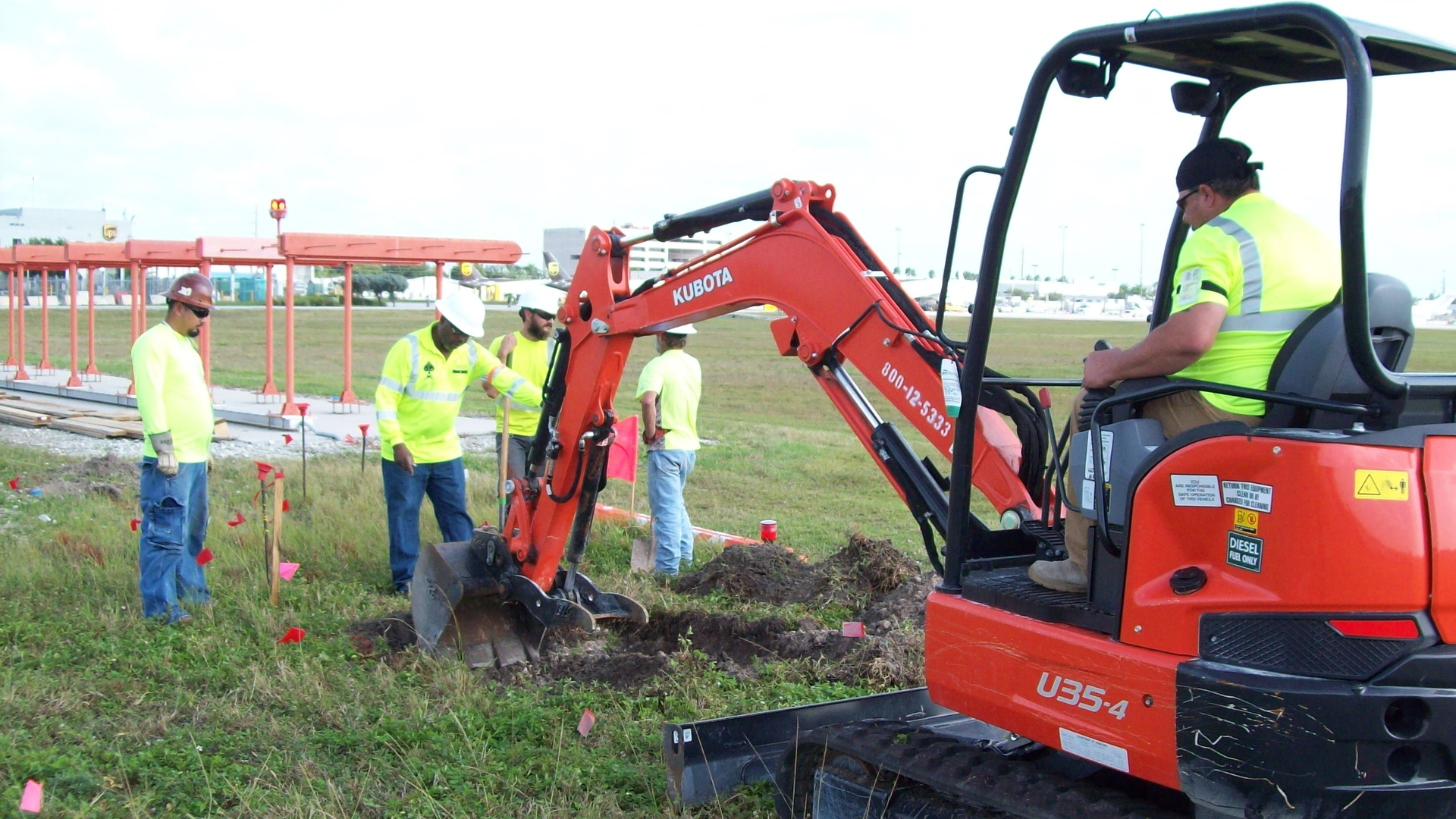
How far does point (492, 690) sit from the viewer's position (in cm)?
611

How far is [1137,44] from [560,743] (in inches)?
146

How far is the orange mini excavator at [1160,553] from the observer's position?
9.39ft

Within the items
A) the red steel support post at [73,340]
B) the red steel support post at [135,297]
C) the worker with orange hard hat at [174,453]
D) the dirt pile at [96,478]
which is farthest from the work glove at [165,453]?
the red steel support post at [73,340]

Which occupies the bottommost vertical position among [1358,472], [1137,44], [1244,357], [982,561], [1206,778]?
[1206,778]

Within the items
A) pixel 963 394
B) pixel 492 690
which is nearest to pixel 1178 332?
pixel 963 394

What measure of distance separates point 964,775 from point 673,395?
17.8 feet

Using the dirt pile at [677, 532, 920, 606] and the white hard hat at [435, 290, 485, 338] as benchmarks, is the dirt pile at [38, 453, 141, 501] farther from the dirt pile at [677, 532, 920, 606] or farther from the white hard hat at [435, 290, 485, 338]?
the dirt pile at [677, 532, 920, 606]

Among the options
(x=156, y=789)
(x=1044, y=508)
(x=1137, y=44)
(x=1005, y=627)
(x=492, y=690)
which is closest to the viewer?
(x=1137, y=44)

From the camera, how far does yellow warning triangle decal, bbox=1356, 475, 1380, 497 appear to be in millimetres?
2857

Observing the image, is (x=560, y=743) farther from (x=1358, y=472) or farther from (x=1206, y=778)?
(x=1358, y=472)

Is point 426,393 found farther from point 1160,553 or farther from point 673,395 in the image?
point 1160,553

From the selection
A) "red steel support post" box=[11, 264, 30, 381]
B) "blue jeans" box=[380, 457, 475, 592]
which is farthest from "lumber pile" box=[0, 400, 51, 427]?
"blue jeans" box=[380, 457, 475, 592]

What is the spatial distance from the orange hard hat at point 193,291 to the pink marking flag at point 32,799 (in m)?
3.50

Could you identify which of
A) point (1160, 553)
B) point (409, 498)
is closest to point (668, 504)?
point (409, 498)
